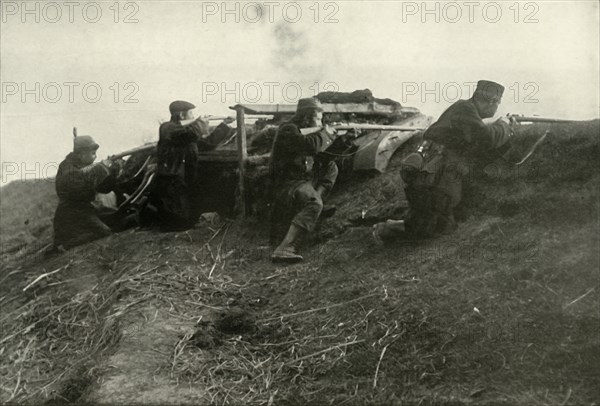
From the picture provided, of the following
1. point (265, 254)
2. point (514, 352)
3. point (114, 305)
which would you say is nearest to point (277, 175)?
point (265, 254)

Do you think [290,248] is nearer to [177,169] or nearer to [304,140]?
[304,140]

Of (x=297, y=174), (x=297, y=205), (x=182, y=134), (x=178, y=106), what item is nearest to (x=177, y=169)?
(x=182, y=134)

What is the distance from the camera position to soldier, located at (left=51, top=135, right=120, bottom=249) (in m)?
8.32

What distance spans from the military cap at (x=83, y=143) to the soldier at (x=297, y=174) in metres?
2.88

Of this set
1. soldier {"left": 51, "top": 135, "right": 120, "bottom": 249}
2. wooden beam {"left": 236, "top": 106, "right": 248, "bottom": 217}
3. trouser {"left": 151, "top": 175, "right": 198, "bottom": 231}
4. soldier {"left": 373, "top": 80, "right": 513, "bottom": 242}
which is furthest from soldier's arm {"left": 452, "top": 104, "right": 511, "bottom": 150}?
soldier {"left": 51, "top": 135, "right": 120, "bottom": 249}

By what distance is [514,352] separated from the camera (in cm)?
414

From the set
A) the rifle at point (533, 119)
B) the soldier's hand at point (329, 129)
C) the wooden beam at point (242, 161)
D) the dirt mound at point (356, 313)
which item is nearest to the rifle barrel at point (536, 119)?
the rifle at point (533, 119)

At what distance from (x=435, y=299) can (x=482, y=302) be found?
0.38m

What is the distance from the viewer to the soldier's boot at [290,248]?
654 cm

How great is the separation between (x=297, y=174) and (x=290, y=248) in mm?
851

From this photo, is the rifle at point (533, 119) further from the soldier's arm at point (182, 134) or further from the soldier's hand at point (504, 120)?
the soldier's arm at point (182, 134)

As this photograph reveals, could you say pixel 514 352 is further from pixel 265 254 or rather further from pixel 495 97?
pixel 265 254

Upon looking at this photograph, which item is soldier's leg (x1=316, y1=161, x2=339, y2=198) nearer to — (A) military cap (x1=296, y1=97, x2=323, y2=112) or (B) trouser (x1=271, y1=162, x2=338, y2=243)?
(B) trouser (x1=271, y1=162, x2=338, y2=243)

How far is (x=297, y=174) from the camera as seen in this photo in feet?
22.9
